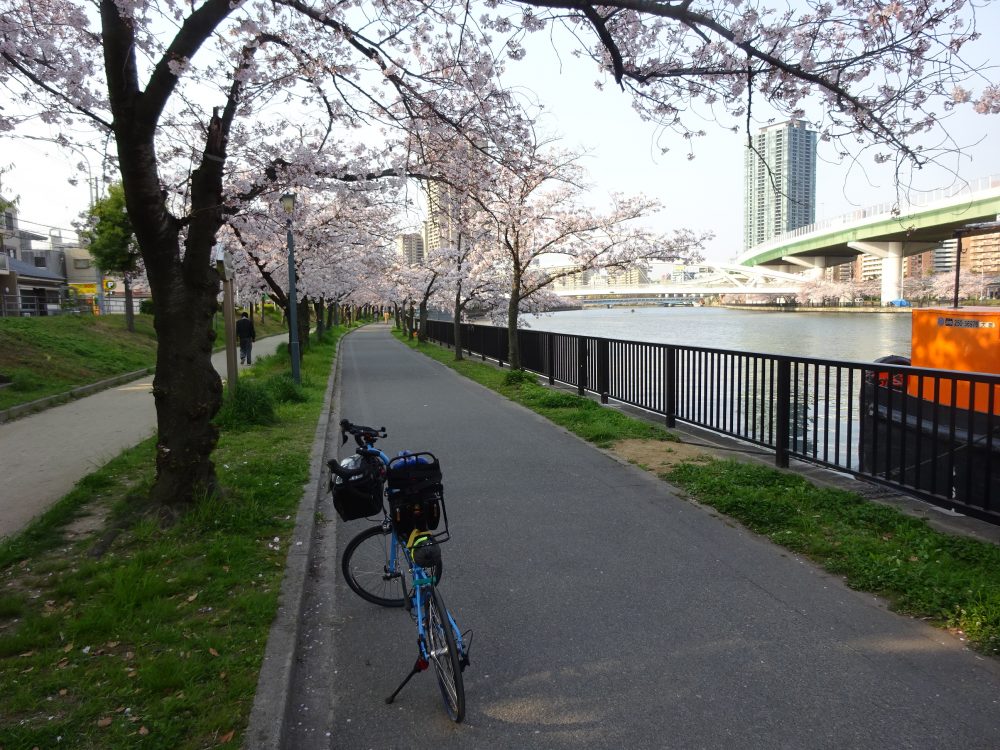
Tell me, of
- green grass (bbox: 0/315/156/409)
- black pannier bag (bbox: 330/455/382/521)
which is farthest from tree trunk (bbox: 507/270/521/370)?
black pannier bag (bbox: 330/455/382/521)

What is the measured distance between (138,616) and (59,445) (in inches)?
265

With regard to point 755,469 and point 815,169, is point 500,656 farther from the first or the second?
point 815,169

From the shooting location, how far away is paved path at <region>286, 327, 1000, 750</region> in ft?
9.14

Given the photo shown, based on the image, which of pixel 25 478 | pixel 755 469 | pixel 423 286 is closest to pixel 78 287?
pixel 423 286

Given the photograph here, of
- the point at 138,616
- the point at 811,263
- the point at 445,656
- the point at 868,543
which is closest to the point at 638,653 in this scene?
the point at 445,656

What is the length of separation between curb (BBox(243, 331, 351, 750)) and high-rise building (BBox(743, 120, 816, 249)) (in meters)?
4.74

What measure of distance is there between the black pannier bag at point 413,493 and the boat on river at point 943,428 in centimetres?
347

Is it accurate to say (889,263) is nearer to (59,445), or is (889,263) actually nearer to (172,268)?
(59,445)

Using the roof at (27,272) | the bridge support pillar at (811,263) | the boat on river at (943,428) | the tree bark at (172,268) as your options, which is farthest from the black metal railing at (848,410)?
the roof at (27,272)

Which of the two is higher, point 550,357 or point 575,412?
point 550,357

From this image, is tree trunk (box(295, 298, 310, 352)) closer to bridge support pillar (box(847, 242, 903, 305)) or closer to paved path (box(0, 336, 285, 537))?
paved path (box(0, 336, 285, 537))

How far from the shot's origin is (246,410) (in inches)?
402

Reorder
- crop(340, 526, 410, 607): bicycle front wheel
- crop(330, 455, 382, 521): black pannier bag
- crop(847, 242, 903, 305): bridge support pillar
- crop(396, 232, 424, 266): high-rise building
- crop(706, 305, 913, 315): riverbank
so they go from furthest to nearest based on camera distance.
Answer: crop(706, 305, 913, 315): riverbank < crop(847, 242, 903, 305): bridge support pillar < crop(396, 232, 424, 266): high-rise building < crop(340, 526, 410, 607): bicycle front wheel < crop(330, 455, 382, 521): black pannier bag

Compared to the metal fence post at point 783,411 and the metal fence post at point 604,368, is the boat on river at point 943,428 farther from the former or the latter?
the metal fence post at point 604,368
